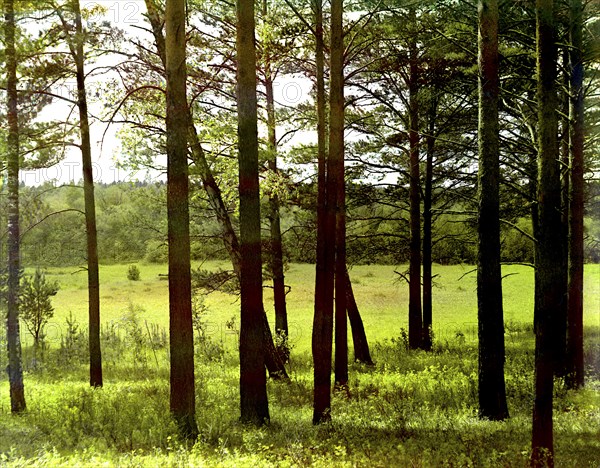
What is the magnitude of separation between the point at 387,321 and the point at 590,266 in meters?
28.6

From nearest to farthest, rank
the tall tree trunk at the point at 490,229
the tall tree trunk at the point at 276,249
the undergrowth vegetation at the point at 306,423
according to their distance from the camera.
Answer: the undergrowth vegetation at the point at 306,423 < the tall tree trunk at the point at 490,229 < the tall tree trunk at the point at 276,249

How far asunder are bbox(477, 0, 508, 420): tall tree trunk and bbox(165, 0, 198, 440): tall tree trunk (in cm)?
512

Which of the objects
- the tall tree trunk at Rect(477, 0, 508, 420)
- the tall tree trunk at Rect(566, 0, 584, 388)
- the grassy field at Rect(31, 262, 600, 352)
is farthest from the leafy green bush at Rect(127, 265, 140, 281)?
A: the tall tree trunk at Rect(477, 0, 508, 420)

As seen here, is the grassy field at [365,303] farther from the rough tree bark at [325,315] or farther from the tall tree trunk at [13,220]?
the rough tree bark at [325,315]

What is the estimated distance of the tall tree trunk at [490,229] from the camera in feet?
30.3

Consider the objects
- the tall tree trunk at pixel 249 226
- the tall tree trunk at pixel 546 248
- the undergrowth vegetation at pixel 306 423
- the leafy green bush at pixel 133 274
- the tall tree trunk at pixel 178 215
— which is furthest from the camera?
the leafy green bush at pixel 133 274

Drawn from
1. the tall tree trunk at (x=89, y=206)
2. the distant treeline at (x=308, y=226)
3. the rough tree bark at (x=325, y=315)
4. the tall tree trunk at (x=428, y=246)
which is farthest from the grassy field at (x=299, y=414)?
the distant treeline at (x=308, y=226)

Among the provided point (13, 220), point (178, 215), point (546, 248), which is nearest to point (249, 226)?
point (178, 215)

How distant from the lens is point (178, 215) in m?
8.16

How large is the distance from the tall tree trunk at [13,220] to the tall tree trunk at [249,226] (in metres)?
5.83

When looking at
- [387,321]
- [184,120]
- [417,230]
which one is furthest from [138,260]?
[184,120]

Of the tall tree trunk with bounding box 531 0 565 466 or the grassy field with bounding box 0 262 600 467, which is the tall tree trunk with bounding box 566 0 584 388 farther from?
the tall tree trunk with bounding box 531 0 565 466

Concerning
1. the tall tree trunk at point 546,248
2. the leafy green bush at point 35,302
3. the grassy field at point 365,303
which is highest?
the tall tree trunk at point 546,248

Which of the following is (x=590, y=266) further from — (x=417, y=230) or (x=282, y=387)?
(x=282, y=387)
